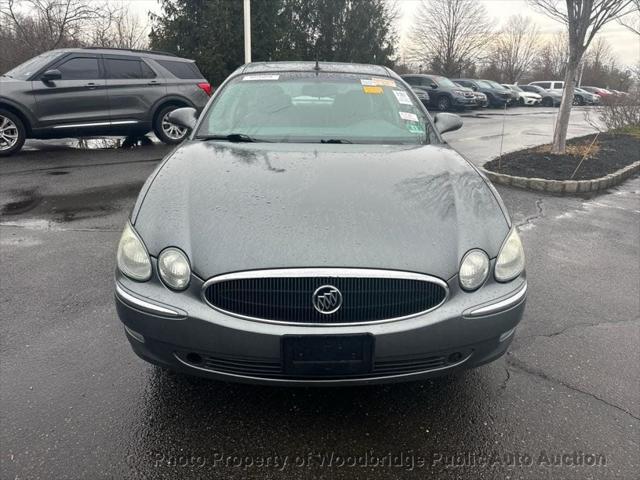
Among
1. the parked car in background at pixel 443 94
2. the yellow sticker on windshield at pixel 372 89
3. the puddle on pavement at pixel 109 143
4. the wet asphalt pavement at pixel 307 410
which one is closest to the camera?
the wet asphalt pavement at pixel 307 410

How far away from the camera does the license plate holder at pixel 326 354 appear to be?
1.90m

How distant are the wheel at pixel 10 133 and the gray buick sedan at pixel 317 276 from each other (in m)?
7.55

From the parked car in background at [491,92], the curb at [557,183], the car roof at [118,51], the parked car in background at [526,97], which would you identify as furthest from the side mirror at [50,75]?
the parked car in background at [526,97]

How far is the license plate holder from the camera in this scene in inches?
74.9

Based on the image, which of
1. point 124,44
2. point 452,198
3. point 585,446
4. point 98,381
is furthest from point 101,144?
point 124,44

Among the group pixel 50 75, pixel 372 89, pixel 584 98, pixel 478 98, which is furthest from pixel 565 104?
pixel 584 98

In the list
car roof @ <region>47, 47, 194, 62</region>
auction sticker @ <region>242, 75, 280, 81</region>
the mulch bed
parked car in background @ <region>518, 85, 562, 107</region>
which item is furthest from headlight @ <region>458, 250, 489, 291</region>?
parked car in background @ <region>518, 85, 562, 107</region>

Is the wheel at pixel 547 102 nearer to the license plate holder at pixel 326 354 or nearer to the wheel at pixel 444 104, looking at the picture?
the wheel at pixel 444 104

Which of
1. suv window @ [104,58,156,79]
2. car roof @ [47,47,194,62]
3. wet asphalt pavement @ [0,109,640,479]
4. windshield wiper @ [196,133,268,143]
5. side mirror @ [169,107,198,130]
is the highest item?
car roof @ [47,47,194,62]

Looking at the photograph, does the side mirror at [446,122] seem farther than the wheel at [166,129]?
No

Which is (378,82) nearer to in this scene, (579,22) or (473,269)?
(473,269)

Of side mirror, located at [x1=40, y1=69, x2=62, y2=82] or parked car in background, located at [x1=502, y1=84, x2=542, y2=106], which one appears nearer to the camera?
side mirror, located at [x1=40, y1=69, x2=62, y2=82]

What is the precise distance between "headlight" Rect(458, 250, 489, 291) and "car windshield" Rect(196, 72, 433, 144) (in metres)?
1.36

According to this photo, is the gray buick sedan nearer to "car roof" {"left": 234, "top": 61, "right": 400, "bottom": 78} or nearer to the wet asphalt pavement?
the wet asphalt pavement
